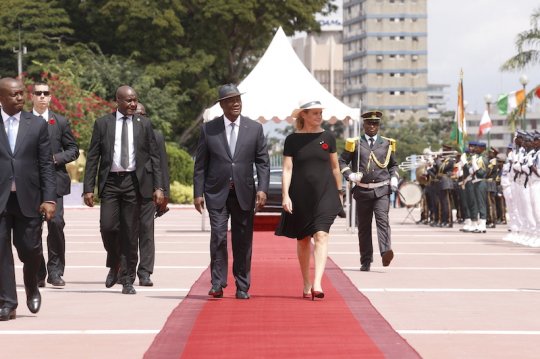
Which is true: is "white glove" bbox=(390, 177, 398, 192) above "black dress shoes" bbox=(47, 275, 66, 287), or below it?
above

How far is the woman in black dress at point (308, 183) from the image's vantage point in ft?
46.3

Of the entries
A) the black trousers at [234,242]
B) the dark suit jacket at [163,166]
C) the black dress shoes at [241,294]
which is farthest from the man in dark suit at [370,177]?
the black dress shoes at [241,294]

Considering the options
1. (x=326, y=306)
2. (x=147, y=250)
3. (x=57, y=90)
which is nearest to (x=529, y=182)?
(x=147, y=250)

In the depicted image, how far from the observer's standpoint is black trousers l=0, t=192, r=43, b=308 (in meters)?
12.1

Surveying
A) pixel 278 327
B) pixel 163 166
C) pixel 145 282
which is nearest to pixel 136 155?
pixel 163 166

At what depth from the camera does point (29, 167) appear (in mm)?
12234

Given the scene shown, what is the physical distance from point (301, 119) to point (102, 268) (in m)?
5.33

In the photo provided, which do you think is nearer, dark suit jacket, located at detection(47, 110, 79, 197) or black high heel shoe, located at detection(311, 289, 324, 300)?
black high heel shoe, located at detection(311, 289, 324, 300)

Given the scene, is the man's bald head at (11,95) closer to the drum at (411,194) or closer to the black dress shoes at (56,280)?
the black dress shoes at (56,280)

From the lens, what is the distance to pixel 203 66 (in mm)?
60938

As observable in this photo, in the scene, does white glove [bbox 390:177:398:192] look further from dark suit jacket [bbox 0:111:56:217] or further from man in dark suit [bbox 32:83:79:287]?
dark suit jacket [bbox 0:111:56:217]

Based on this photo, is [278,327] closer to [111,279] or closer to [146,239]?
[111,279]

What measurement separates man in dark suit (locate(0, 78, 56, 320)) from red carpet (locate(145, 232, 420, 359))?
1343 millimetres

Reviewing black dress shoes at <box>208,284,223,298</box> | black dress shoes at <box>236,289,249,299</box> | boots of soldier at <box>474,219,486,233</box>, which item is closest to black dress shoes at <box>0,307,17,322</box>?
black dress shoes at <box>208,284,223,298</box>
